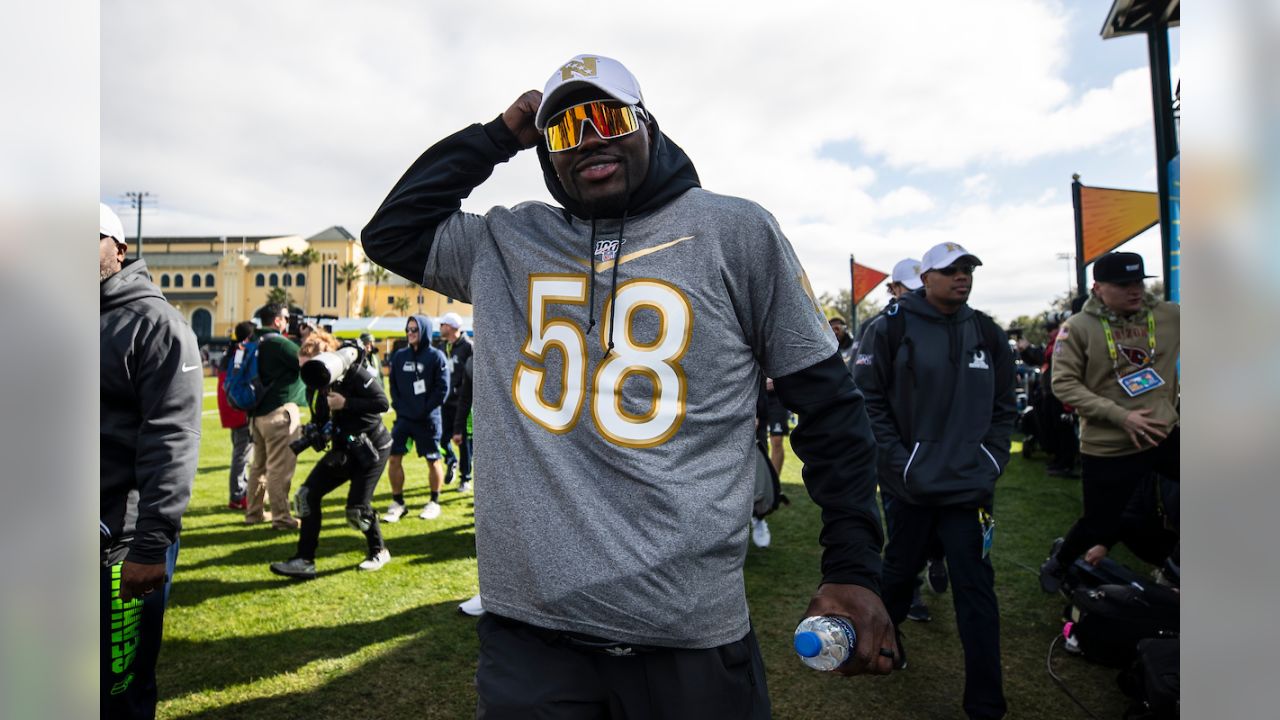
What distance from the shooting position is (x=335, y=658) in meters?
4.32

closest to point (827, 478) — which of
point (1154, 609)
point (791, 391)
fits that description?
point (791, 391)

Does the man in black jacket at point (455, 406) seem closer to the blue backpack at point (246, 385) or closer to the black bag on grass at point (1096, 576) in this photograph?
the blue backpack at point (246, 385)

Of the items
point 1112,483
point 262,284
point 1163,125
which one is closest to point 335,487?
point 1112,483

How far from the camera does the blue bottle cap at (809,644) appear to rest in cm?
149

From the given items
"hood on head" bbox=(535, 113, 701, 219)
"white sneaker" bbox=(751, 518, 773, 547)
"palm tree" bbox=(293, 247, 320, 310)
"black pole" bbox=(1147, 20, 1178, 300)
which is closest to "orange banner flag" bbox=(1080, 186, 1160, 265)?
"black pole" bbox=(1147, 20, 1178, 300)

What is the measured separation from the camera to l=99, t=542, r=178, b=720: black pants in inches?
98.7

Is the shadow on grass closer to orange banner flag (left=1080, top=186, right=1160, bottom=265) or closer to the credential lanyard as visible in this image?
the credential lanyard

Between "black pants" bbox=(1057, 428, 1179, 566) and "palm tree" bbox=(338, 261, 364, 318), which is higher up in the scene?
"palm tree" bbox=(338, 261, 364, 318)

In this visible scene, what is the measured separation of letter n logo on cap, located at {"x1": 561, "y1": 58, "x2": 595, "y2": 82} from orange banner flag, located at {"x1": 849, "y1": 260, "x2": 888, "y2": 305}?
17.1 metres

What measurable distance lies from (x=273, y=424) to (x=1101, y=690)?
7.23 metres

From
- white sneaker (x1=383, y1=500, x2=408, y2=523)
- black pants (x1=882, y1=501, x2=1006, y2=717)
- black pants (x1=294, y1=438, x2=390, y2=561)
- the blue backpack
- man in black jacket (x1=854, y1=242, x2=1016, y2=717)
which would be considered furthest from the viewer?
white sneaker (x1=383, y1=500, x2=408, y2=523)

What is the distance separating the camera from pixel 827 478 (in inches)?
67.9

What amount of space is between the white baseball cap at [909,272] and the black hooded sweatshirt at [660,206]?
4.71 meters

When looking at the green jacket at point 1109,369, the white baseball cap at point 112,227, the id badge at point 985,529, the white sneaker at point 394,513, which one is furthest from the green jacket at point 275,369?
the green jacket at point 1109,369
